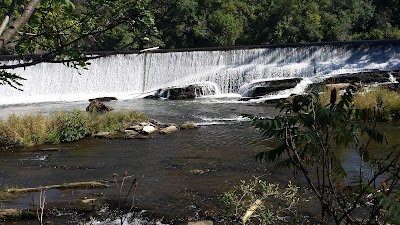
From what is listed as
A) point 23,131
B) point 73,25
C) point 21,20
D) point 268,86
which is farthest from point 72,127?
point 21,20

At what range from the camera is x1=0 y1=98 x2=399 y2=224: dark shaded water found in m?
7.87

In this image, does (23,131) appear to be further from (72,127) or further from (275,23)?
(275,23)

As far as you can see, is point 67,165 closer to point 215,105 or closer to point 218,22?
point 215,105

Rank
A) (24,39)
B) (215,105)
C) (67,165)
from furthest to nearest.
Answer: (215,105), (67,165), (24,39)

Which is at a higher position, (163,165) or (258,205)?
(258,205)

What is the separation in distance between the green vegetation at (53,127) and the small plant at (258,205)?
24.3 feet

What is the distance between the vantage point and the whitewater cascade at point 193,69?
2550 centimetres

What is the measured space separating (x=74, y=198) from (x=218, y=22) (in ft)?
101

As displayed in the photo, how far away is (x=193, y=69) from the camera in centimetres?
2700

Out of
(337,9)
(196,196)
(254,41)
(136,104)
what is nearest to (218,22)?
(254,41)

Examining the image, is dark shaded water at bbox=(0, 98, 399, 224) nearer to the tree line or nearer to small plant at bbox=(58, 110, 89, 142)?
small plant at bbox=(58, 110, 89, 142)

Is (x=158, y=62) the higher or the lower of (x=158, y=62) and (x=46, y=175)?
the higher

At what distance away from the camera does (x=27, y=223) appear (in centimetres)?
669

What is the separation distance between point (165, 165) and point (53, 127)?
524cm
